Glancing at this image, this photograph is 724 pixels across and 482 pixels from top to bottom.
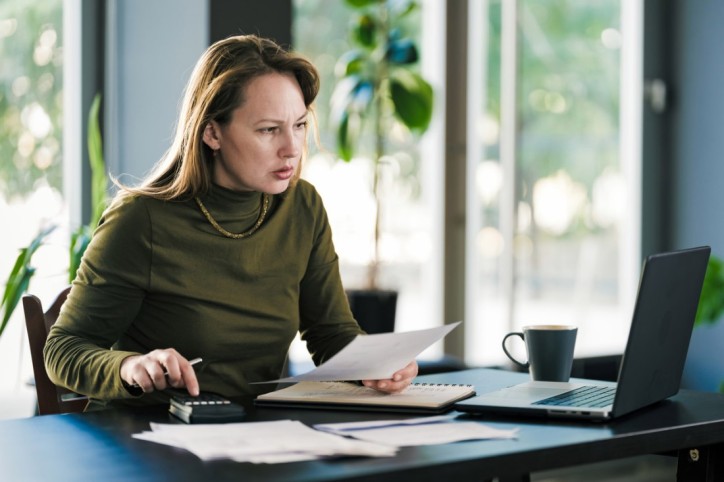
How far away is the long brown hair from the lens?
1.77 meters

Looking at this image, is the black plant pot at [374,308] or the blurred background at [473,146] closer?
the blurred background at [473,146]

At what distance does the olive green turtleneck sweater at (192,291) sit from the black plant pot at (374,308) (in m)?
1.32

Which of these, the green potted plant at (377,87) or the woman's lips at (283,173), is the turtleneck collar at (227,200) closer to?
the woman's lips at (283,173)

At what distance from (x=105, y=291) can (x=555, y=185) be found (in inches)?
110

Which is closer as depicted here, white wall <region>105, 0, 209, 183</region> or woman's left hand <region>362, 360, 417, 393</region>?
woman's left hand <region>362, 360, 417, 393</region>

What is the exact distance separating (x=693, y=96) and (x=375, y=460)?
11.7 ft

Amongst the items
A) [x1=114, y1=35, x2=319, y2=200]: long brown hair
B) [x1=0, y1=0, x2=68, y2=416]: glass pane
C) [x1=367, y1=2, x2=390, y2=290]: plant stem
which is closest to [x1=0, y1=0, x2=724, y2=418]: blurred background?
[x1=0, y1=0, x2=68, y2=416]: glass pane

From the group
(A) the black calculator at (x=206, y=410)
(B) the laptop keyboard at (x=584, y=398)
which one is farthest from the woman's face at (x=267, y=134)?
(B) the laptop keyboard at (x=584, y=398)

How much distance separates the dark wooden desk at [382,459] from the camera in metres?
1.08

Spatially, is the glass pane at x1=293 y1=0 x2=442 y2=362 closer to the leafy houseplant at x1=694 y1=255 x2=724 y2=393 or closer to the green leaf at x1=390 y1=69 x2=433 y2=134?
the green leaf at x1=390 y1=69 x2=433 y2=134

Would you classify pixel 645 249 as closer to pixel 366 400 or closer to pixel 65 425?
pixel 366 400

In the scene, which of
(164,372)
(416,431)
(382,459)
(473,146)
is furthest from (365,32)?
(382,459)

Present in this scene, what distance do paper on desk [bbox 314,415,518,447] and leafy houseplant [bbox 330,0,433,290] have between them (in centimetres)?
209

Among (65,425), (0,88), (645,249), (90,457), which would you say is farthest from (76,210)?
(645,249)
